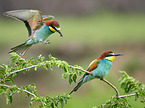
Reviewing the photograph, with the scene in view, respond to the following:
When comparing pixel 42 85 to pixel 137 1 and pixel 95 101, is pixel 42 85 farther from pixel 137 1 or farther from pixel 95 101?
pixel 137 1

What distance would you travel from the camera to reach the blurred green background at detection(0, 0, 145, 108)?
4434 mm

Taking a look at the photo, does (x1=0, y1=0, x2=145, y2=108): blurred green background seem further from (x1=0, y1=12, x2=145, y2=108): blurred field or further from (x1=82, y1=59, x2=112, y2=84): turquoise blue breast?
(x1=82, y1=59, x2=112, y2=84): turquoise blue breast

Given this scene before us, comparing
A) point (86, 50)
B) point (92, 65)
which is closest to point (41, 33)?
point (92, 65)

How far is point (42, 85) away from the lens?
486 centimetres

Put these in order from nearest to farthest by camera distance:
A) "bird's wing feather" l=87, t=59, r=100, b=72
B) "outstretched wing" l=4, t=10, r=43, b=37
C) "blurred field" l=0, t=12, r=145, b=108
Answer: "outstretched wing" l=4, t=10, r=43, b=37 → "bird's wing feather" l=87, t=59, r=100, b=72 → "blurred field" l=0, t=12, r=145, b=108

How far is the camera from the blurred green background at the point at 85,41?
14.5 ft

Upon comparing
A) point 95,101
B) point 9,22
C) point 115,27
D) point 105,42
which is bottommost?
point 95,101

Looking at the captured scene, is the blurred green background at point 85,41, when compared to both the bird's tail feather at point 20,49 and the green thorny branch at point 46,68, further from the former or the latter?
the bird's tail feather at point 20,49

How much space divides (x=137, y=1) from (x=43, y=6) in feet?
6.21

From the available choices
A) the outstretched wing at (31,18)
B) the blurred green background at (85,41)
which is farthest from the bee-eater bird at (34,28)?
the blurred green background at (85,41)

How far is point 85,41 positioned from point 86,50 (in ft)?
0.52

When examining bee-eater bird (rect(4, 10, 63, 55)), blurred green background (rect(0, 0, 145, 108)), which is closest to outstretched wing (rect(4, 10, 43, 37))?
bee-eater bird (rect(4, 10, 63, 55))

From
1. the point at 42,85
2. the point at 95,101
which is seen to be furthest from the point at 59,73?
the point at 95,101

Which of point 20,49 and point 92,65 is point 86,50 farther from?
point 20,49
